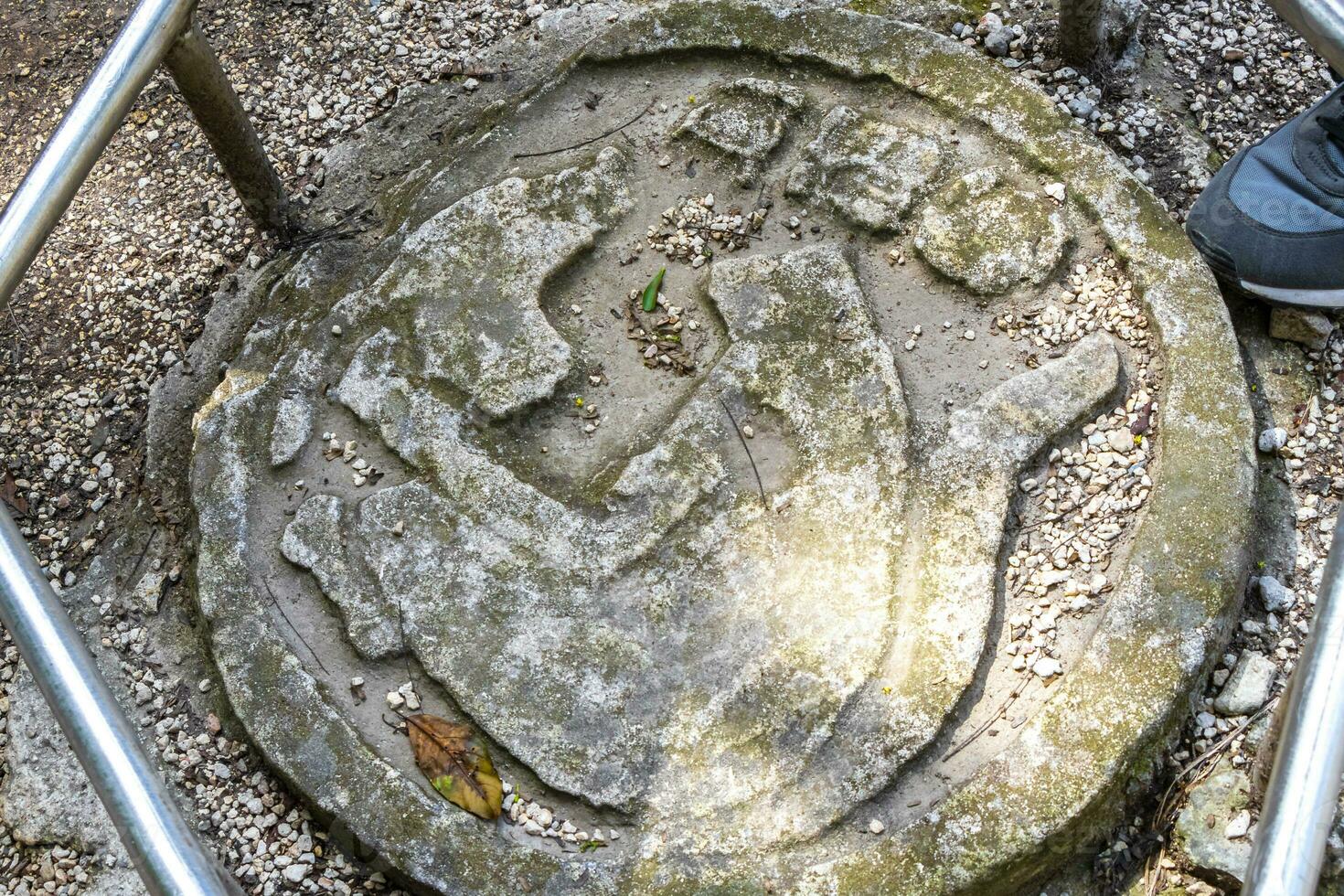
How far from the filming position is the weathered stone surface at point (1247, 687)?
2.22m

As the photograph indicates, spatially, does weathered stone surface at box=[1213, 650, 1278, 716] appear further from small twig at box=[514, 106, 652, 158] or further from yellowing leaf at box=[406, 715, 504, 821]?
small twig at box=[514, 106, 652, 158]

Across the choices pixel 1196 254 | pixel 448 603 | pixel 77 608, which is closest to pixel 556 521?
pixel 448 603

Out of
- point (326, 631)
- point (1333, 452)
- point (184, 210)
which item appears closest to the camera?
point (326, 631)

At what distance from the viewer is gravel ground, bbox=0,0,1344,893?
228 centimetres

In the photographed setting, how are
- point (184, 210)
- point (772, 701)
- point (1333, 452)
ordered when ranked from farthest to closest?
point (184, 210) → point (1333, 452) → point (772, 701)

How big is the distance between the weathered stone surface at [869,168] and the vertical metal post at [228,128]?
4.03ft

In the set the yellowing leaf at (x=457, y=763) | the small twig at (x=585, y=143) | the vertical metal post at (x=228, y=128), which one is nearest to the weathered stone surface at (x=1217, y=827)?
the yellowing leaf at (x=457, y=763)

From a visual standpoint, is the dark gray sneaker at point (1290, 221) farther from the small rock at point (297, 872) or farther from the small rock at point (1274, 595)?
the small rock at point (297, 872)

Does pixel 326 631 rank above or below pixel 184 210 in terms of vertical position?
below

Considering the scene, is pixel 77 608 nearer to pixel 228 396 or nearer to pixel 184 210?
pixel 228 396

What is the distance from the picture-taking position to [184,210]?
3082 millimetres

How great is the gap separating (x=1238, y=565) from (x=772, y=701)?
877 mm

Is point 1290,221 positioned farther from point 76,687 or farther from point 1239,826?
point 76,687

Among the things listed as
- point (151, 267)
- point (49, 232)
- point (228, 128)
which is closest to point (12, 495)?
point (151, 267)
